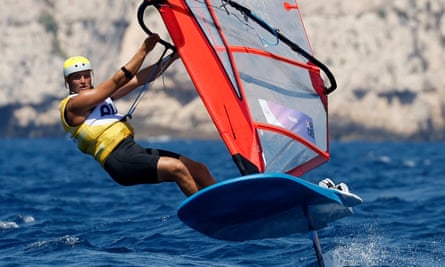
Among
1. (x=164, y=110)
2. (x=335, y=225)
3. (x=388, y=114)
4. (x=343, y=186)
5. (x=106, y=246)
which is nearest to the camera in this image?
(x=343, y=186)

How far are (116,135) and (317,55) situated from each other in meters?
77.9

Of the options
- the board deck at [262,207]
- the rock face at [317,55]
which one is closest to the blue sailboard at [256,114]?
the board deck at [262,207]

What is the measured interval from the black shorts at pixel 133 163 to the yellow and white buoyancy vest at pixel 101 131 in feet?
0.20

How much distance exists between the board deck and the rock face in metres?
73.8

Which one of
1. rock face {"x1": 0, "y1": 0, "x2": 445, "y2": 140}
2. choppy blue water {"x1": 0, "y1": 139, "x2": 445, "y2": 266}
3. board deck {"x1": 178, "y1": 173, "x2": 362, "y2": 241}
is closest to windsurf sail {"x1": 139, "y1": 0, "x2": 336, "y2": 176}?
board deck {"x1": 178, "y1": 173, "x2": 362, "y2": 241}

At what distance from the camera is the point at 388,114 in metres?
82.9

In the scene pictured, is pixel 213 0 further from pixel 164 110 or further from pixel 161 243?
pixel 164 110

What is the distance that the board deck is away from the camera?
6801mm

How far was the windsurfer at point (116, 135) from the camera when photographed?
724 centimetres

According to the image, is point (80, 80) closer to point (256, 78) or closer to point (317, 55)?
point (256, 78)

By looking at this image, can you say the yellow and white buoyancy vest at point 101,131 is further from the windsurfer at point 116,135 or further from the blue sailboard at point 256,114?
the blue sailboard at point 256,114

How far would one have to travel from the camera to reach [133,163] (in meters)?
7.29

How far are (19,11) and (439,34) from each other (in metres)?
39.6

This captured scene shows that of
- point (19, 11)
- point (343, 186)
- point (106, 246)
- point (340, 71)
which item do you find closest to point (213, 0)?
point (343, 186)
